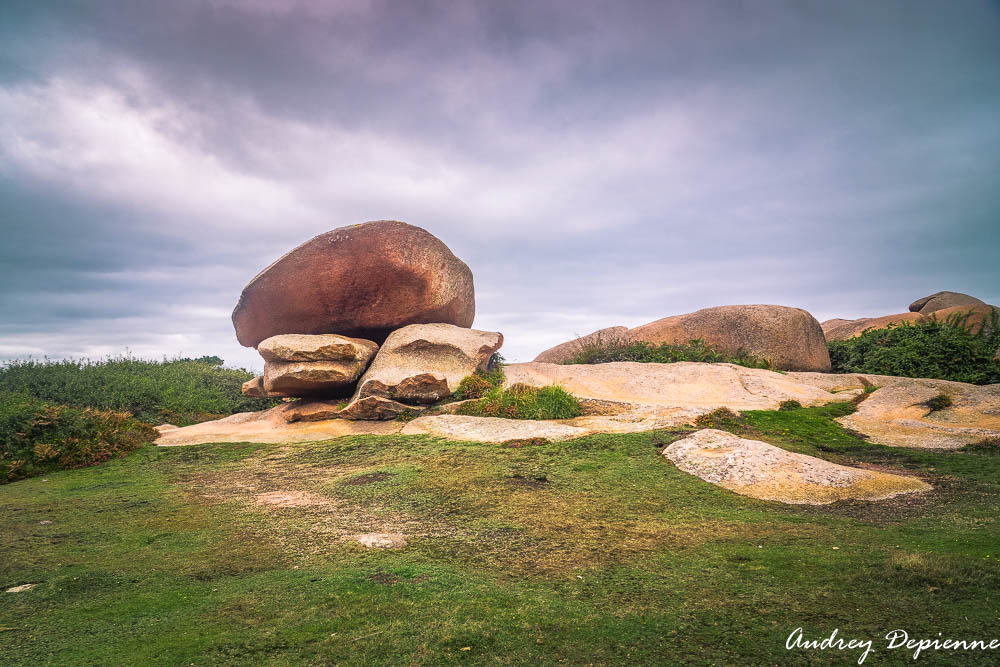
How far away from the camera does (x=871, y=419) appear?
951 centimetres

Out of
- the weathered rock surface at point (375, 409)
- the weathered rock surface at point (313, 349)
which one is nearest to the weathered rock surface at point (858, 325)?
the weathered rock surface at point (375, 409)

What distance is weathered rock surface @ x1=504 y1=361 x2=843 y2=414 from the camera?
11555 millimetres

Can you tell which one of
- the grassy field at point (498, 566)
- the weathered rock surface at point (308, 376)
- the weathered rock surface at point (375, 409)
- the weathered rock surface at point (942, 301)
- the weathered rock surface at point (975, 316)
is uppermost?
the weathered rock surface at point (942, 301)

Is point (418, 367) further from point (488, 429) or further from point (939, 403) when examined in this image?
point (939, 403)

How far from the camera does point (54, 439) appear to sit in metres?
9.35

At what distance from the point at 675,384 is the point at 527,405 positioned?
4072mm

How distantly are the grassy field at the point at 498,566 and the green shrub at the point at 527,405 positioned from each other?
286 centimetres

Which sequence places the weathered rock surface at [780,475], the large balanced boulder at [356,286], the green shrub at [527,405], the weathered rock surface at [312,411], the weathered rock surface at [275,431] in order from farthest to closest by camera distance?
1. the large balanced boulder at [356,286]
2. the weathered rock surface at [312,411]
3. the green shrub at [527,405]
4. the weathered rock surface at [275,431]
5. the weathered rock surface at [780,475]

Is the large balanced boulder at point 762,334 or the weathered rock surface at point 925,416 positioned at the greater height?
the large balanced boulder at point 762,334

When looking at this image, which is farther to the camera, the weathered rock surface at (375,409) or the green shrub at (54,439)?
the weathered rock surface at (375,409)

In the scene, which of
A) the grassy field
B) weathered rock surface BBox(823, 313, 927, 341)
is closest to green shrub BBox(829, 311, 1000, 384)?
weathered rock surface BBox(823, 313, 927, 341)

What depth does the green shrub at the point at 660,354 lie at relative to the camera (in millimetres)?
15531

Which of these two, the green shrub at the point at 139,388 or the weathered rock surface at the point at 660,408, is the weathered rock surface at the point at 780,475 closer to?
the weathered rock surface at the point at 660,408

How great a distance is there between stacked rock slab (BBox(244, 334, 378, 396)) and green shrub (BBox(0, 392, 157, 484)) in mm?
2800
